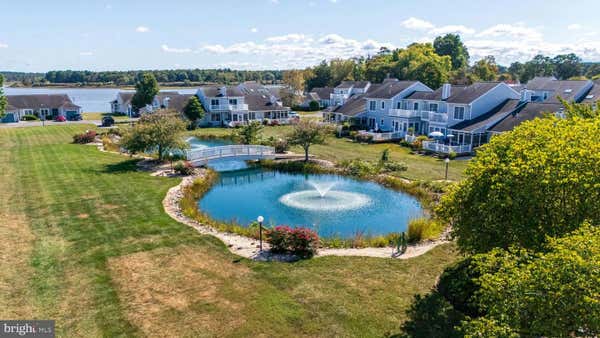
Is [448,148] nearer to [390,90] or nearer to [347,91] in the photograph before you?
[390,90]

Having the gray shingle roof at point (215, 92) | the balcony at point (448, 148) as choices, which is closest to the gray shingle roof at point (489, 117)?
the balcony at point (448, 148)

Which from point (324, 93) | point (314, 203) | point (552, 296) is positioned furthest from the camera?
point (324, 93)

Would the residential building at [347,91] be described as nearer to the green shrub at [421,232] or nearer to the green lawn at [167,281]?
the green shrub at [421,232]

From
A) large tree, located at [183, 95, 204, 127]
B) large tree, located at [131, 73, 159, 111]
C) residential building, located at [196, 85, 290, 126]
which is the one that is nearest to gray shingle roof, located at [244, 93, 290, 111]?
residential building, located at [196, 85, 290, 126]

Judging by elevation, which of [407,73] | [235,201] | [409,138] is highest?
[407,73]

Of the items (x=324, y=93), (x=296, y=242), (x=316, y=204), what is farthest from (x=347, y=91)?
(x=296, y=242)

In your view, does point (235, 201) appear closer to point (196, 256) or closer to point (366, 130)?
point (196, 256)

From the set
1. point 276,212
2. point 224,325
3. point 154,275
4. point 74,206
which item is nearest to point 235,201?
point 276,212
